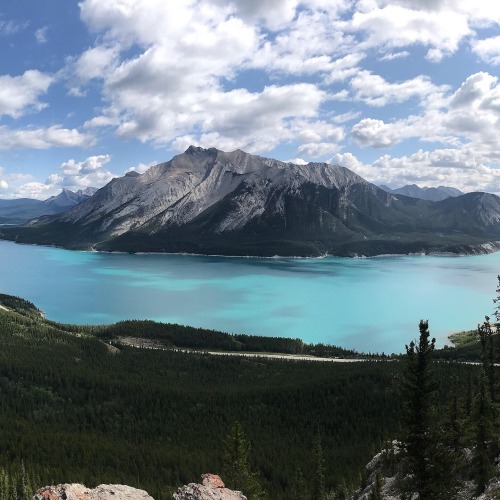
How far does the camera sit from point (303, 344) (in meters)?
156

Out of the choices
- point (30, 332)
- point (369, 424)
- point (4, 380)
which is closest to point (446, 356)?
point (369, 424)

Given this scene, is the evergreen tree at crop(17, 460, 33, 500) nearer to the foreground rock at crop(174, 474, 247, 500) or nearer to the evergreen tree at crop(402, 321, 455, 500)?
the foreground rock at crop(174, 474, 247, 500)

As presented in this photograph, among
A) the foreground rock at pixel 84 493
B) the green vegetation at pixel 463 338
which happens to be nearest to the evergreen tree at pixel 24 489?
the foreground rock at pixel 84 493

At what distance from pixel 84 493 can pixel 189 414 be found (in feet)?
239

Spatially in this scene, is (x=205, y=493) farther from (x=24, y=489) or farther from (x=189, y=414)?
(x=189, y=414)

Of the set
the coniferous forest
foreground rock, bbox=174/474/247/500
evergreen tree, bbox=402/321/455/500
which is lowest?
the coniferous forest

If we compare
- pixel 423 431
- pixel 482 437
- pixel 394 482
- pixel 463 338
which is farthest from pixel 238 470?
pixel 463 338

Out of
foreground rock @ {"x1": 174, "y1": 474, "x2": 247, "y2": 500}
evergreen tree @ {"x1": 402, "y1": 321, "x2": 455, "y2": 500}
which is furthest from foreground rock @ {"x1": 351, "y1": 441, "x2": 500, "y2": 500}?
foreground rock @ {"x1": 174, "y1": 474, "x2": 247, "y2": 500}

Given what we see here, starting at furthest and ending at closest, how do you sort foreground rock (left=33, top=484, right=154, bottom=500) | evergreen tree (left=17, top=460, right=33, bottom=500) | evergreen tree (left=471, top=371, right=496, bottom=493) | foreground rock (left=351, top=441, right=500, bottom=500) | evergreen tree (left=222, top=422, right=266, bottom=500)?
evergreen tree (left=17, top=460, right=33, bottom=500), evergreen tree (left=222, top=422, right=266, bottom=500), evergreen tree (left=471, top=371, right=496, bottom=493), foreground rock (left=351, top=441, right=500, bottom=500), foreground rock (left=33, top=484, right=154, bottom=500)

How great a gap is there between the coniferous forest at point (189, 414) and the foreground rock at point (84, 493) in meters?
18.3

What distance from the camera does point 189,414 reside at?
9594 centimetres

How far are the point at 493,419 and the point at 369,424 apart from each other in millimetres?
56961

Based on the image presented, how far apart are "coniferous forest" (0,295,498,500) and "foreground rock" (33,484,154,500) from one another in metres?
18.3

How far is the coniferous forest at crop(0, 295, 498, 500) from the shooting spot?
64500mm
